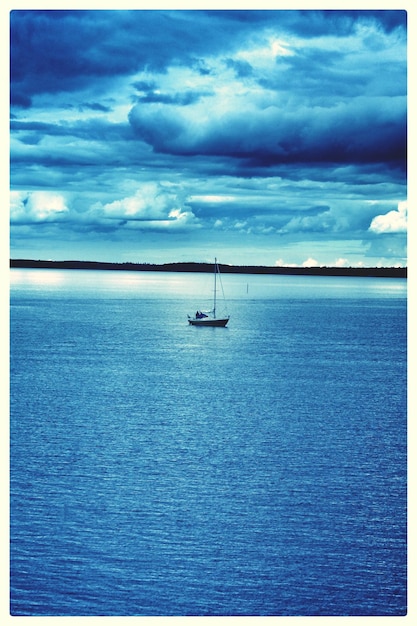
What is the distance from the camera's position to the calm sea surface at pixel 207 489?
29.8 metres

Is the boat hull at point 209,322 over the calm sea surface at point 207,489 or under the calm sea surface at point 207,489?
over

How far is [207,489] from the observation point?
40562 millimetres

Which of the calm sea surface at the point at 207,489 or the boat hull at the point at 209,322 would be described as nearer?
the calm sea surface at the point at 207,489

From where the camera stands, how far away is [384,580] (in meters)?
30.7

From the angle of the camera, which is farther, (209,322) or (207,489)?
(209,322)

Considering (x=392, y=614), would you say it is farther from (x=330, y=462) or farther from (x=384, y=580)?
(x=330, y=462)

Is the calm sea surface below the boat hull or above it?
below

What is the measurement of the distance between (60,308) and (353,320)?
2420 inches

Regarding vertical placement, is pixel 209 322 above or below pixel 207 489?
above

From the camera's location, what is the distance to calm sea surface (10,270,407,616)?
2983cm

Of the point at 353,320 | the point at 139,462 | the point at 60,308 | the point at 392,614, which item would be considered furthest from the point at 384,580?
the point at 60,308

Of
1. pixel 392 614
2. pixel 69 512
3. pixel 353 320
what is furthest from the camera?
pixel 353 320
